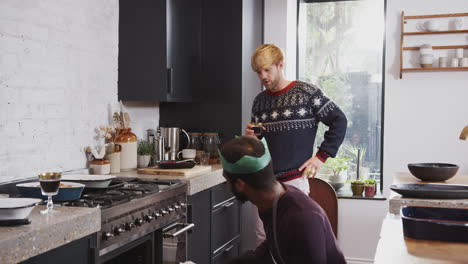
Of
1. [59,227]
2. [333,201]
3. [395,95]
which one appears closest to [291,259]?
[59,227]

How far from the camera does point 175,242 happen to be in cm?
314

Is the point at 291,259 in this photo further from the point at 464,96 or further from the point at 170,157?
the point at 464,96

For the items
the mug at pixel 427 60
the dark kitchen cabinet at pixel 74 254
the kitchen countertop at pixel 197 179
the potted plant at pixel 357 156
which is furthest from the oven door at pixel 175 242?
the mug at pixel 427 60

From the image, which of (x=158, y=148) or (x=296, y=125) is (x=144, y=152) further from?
(x=296, y=125)

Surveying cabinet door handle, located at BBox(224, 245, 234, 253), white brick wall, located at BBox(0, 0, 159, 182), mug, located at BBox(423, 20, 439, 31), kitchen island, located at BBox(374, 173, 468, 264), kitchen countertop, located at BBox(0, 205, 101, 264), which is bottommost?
cabinet door handle, located at BBox(224, 245, 234, 253)

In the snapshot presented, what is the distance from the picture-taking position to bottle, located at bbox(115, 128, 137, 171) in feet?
12.3

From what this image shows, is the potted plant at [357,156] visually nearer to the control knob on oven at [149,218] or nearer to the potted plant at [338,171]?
the potted plant at [338,171]

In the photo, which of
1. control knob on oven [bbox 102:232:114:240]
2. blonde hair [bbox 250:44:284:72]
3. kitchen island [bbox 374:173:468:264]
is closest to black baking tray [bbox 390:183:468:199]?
kitchen island [bbox 374:173:468:264]

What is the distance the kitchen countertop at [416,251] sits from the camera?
1.84 m

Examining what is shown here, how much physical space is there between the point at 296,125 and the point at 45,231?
1965mm

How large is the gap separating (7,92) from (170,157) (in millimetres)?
1574

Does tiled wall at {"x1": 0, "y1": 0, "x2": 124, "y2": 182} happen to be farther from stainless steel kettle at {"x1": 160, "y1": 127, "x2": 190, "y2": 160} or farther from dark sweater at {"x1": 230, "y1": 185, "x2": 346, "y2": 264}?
dark sweater at {"x1": 230, "y1": 185, "x2": 346, "y2": 264}

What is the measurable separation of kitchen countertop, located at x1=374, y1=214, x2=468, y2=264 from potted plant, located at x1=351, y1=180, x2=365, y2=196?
2477 millimetres

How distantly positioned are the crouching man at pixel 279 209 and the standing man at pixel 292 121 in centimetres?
151
